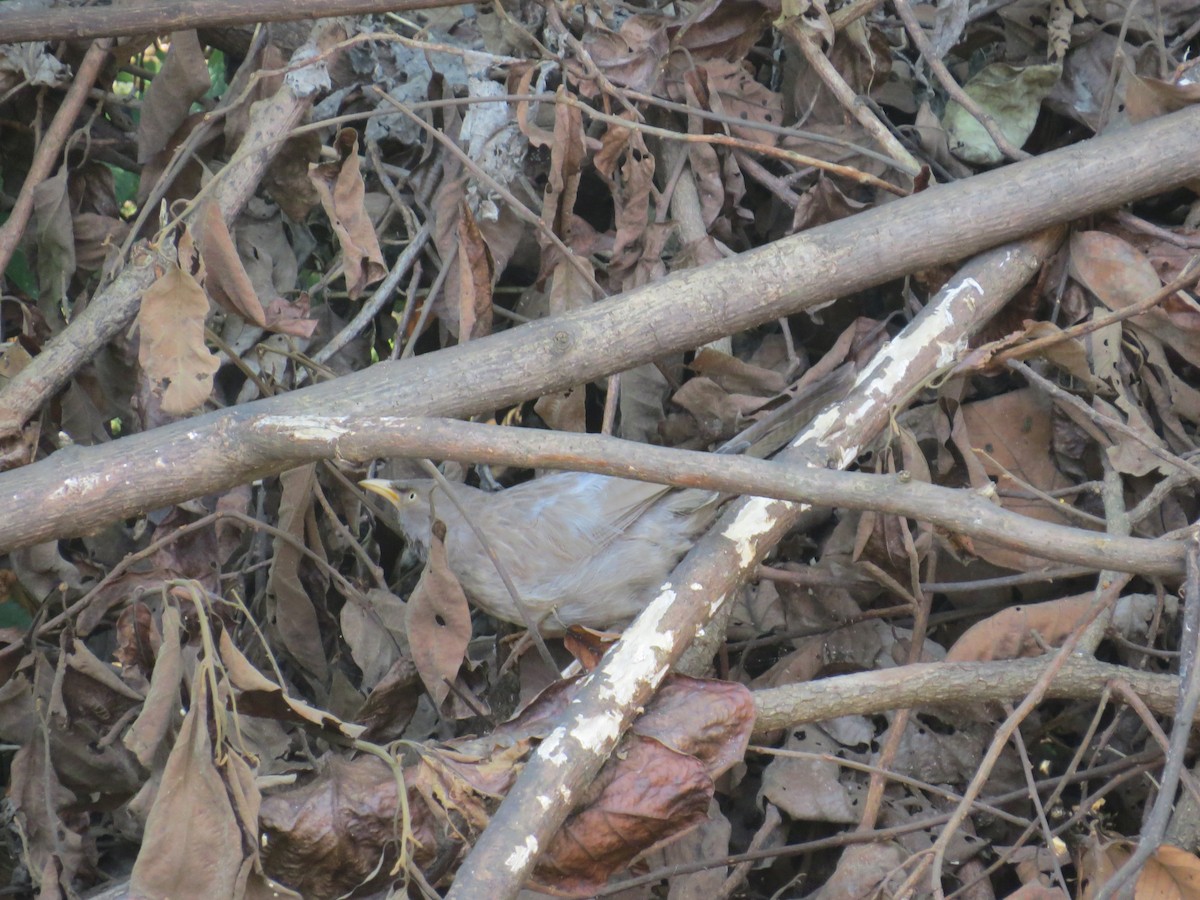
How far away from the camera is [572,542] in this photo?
358 centimetres

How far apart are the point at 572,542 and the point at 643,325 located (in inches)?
40.3

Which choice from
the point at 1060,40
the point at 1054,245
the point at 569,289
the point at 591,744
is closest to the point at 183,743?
the point at 591,744

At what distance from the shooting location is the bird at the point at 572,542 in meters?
3.44

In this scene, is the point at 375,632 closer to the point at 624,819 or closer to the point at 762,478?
the point at 624,819

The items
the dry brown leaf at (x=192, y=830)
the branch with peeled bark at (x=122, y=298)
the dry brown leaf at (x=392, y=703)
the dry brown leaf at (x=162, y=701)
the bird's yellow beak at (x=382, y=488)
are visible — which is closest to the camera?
the dry brown leaf at (x=192, y=830)

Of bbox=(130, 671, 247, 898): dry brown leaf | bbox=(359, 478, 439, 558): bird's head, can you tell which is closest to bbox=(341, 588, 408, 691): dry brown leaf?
bbox=(359, 478, 439, 558): bird's head

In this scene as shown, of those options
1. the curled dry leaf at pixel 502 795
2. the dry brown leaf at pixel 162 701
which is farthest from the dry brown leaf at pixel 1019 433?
the dry brown leaf at pixel 162 701

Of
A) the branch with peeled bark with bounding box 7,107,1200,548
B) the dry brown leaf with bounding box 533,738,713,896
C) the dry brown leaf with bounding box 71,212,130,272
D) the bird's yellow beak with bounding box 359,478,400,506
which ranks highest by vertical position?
the dry brown leaf with bounding box 71,212,130,272

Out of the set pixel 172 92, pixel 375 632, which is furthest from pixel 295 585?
pixel 172 92

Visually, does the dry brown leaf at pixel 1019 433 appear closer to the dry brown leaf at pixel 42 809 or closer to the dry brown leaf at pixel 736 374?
the dry brown leaf at pixel 736 374

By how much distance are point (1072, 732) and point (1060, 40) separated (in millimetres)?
1947

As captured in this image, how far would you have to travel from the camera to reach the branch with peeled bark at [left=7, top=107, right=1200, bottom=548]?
240cm

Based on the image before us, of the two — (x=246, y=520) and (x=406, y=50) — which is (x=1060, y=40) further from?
(x=246, y=520)

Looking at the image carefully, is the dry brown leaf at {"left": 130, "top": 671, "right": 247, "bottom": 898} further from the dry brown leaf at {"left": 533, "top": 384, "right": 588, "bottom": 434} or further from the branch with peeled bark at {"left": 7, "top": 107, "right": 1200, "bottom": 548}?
the dry brown leaf at {"left": 533, "top": 384, "right": 588, "bottom": 434}
